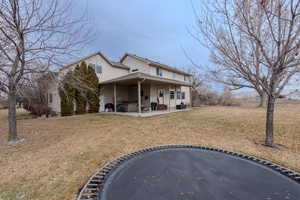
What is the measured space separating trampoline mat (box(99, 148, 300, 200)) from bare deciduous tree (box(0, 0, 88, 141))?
15.4ft

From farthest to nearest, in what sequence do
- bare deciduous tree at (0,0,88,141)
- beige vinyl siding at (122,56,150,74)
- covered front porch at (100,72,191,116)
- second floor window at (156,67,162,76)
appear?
second floor window at (156,67,162,76) → beige vinyl siding at (122,56,150,74) → covered front porch at (100,72,191,116) → bare deciduous tree at (0,0,88,141)

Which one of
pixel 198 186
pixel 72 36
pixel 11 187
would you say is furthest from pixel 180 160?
pixel 72 36

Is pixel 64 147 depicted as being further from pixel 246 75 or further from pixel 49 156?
pixel 246 75

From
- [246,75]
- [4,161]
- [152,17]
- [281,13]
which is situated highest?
[152,17]

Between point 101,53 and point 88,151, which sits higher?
point 101,53

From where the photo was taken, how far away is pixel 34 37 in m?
4.75

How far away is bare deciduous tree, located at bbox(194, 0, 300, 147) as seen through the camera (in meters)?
3.65

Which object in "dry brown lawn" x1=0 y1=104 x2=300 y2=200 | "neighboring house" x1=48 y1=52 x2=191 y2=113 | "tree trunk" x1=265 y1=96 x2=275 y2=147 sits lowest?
"dry brown lawn" x1=0 y1=104 x2=300 y2=200

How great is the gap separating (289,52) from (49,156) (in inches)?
294

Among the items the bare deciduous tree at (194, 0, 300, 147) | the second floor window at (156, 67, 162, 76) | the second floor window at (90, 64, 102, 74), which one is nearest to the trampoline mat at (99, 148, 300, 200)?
the bare deciduous tree at (194, 0, 300, 147)

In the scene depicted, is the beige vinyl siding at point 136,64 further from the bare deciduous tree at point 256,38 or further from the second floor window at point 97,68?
the bare deciduous tree at point 256,38

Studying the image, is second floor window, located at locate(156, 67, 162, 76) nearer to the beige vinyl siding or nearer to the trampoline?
the beige vinyl siding

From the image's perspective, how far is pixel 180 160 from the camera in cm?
335

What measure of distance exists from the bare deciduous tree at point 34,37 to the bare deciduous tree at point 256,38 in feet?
15.0
